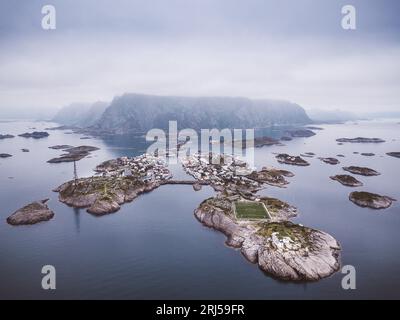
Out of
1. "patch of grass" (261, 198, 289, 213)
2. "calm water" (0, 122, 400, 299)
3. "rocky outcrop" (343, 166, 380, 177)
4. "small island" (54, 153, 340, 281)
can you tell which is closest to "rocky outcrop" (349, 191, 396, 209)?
"calm water" (0, 122, 400, 299)

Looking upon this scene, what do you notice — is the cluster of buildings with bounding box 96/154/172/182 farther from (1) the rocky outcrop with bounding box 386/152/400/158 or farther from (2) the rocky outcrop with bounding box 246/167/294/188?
(1) the rocky outcrop with bounding box 386/152/400/158

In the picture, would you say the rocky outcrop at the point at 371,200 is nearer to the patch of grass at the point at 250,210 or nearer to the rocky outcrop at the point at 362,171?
the patch of grass at the point at 250,210

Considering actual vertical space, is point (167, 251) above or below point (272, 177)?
below

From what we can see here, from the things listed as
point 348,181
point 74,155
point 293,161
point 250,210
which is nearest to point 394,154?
point 293,161

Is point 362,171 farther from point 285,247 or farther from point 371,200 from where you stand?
point 285,247
